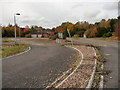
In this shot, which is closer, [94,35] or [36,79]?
[36,79]

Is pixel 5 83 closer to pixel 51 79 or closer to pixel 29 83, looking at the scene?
pixel 29 83

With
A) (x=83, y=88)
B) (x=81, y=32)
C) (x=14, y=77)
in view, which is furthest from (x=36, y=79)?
(x=81, y=32)

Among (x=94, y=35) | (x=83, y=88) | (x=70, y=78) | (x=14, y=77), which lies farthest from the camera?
(x=94, y=35)

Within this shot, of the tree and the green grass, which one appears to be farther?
the tree

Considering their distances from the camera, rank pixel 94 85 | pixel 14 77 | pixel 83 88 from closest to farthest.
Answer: pixel 83 88, pixel 94 85, pixel 14 77

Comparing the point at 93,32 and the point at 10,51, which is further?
the point at 93,32

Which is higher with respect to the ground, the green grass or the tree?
the tree

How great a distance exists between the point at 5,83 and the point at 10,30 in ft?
222

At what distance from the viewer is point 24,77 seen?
640 cm

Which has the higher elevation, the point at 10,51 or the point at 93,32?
the point at 93,32

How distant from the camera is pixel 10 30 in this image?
68562 mm

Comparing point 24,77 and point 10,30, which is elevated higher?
point 10,30

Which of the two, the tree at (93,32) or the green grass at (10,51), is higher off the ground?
the tree at (93,32)

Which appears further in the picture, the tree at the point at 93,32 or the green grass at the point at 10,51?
the tree at the point at 93,32
